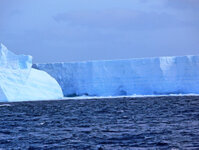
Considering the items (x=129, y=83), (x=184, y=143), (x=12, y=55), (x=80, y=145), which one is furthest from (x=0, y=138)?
(x=129, y=83)

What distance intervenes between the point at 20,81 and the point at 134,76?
7.60 m

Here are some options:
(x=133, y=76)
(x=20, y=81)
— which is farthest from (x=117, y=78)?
(x=20, y=81)

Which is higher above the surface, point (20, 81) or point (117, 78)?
point (117, 78)

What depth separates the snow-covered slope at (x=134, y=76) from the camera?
99.6 ft

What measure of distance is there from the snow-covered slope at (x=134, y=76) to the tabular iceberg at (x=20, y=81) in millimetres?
2919

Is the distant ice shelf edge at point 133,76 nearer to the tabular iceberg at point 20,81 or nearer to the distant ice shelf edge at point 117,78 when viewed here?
the distant ice shelf edge at point 117,78

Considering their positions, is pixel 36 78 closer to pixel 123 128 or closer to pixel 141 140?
pixel 123 128

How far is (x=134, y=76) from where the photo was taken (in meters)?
30.9

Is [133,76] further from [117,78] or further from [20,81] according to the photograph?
[20,81]

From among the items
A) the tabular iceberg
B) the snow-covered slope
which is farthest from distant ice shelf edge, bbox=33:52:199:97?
the tabular iceberg

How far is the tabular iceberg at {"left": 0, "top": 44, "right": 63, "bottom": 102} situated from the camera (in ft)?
85.8

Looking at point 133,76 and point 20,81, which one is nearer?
point 20,81

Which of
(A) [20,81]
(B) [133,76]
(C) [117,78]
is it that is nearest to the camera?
(A) [20,81]

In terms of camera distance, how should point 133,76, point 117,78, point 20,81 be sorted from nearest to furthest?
point 20,81 < point 133,76 < point 117,78
